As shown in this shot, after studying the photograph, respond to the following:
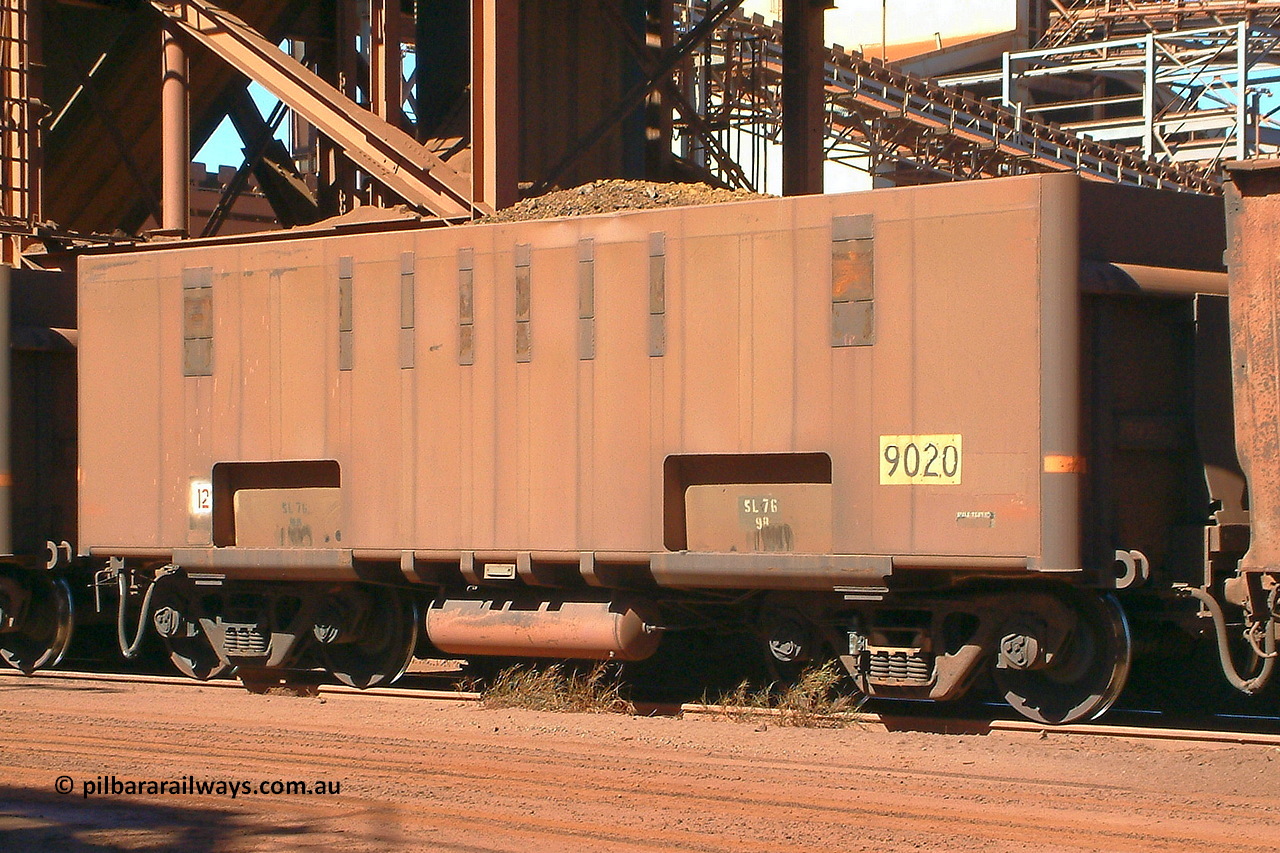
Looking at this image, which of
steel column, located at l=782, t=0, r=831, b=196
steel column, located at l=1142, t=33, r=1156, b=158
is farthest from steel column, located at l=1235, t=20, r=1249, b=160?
steel column, located at l=782, t=0, r=831, b=196

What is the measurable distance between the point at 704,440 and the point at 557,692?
2.19 metres

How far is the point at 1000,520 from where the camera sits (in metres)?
8.98

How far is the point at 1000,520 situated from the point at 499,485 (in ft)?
11.5

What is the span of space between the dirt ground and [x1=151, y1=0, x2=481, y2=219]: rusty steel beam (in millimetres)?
6263

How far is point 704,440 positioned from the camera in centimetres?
988

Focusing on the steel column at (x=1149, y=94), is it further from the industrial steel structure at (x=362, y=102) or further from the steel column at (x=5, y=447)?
the steel column at (x=5, y=447)

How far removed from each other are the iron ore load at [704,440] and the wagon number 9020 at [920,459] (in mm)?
18

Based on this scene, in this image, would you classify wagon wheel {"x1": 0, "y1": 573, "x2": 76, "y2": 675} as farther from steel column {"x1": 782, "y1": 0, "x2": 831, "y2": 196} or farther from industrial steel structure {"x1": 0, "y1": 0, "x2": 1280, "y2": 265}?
steel column {"x1": 782, "y1": 0, "x2": 831, "y2": 196}

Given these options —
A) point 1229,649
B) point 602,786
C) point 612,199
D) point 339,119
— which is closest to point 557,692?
point 602,786

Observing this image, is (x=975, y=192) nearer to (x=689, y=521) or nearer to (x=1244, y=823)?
(x=689, y=521)

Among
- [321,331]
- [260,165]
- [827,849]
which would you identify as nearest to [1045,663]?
[827,849]

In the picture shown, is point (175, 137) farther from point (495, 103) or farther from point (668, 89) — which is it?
point (668, 89)

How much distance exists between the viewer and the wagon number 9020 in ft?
30.0

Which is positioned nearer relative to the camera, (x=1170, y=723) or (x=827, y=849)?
(x=827, y=849)
